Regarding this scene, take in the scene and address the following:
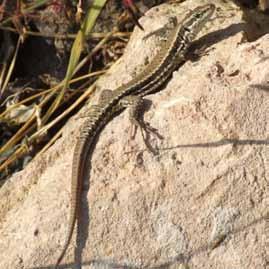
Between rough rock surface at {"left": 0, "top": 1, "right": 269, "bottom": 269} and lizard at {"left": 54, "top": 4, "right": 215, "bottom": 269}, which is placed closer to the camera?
rough rock surface at {"left": 0, "top": 1, "right": 269, "bottom": 269}

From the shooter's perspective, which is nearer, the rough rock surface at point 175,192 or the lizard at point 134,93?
the rough rock surface at point 175,192

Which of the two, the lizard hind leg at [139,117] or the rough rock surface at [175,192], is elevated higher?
the lizard hind leg at [139,117]

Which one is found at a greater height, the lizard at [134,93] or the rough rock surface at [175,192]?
the lizard at [134,93]

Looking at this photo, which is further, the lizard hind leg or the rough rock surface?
the lizard hind leg

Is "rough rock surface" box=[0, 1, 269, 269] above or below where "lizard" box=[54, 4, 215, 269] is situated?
below

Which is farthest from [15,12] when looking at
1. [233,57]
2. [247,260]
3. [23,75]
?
[247,260]
